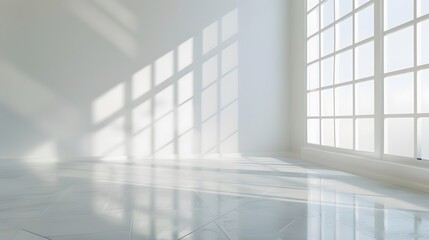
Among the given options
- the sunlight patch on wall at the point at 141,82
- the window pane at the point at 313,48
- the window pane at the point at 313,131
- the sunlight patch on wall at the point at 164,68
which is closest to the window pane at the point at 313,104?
the window pane at the point at 313,131

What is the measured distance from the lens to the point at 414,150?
11.7ft

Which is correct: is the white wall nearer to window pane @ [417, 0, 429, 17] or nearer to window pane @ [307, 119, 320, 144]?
window pane @ [307, 119, 320, 144]

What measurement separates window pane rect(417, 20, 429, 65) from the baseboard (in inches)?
38.8

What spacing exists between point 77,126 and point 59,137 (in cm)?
31

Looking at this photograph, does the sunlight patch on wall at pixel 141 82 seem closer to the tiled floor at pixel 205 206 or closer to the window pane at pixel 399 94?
the tiled floor at pixel 205 206

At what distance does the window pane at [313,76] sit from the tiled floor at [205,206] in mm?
1812

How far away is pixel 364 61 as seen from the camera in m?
4.47

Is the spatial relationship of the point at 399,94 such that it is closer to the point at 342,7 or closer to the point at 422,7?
the point at 422,7

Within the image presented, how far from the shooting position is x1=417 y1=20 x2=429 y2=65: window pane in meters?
A: 3.47

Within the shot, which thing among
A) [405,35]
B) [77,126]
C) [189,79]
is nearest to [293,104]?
[189,79]

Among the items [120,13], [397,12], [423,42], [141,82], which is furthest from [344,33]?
[120,13]

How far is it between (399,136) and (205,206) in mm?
2237

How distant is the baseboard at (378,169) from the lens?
332 cm

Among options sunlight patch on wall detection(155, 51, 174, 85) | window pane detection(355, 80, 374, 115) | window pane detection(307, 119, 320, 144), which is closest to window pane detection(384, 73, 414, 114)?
window pane detection(355, 80, 374, 115)
